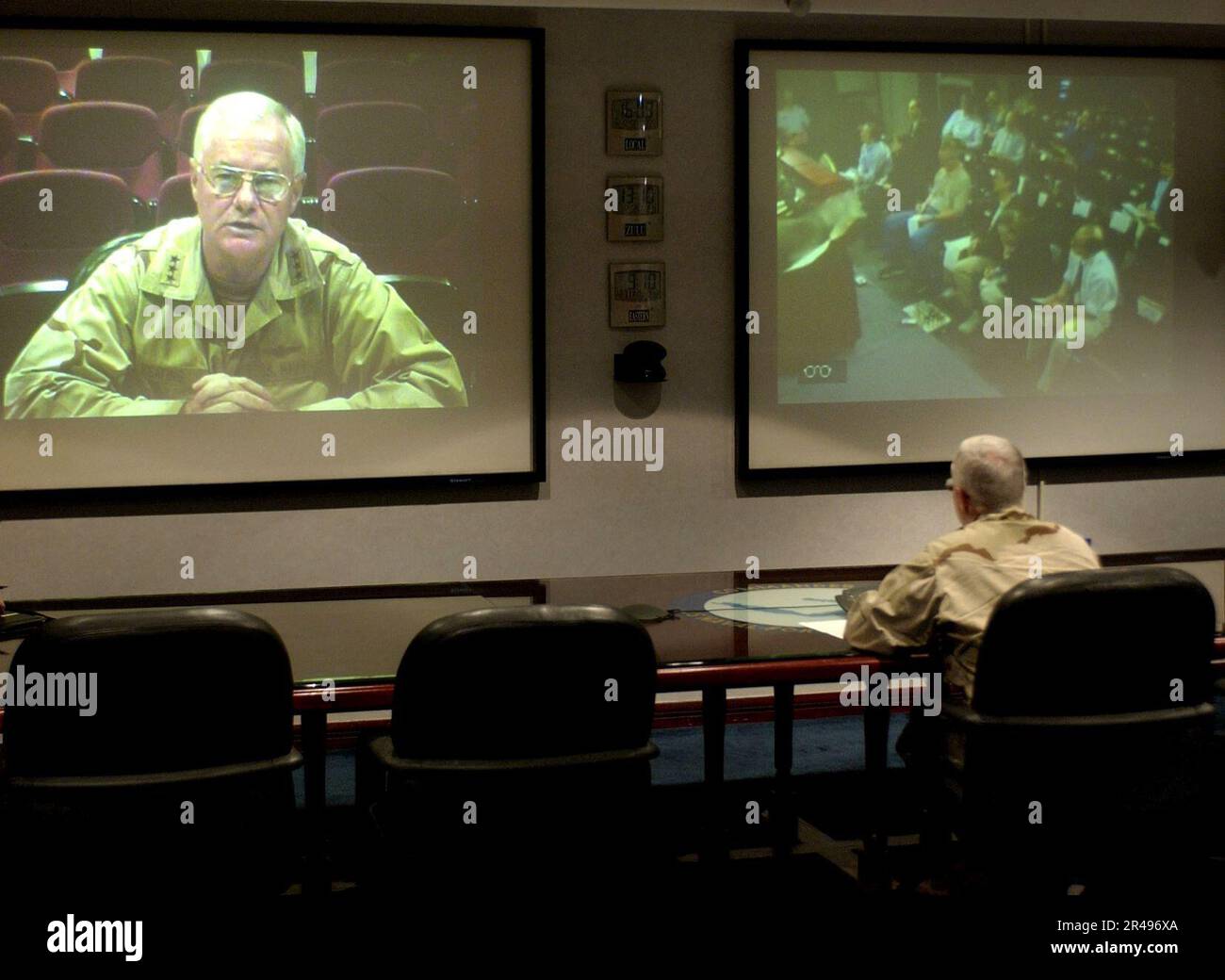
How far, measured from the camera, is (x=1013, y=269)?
5.52 meters

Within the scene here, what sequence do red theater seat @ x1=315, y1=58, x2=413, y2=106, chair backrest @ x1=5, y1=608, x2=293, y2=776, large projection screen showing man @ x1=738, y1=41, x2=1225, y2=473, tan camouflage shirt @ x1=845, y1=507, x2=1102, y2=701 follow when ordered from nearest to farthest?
chair backrest @ x1=5, y1=608, x2=293, y2=776, tan camouflage shirt @ x1=845, y1=507, x2=1102, y2=701, red theater seat @ x1=315, y1=58, x2=413, y2=106, large projection screen showing man @ x1=738, y1=41, x2=1225, y2=473

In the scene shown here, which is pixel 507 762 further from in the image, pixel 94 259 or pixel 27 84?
pixel 27 84

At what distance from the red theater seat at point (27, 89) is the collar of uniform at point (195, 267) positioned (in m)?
0.54

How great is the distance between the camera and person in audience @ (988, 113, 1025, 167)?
5.48 m

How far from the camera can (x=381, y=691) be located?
9.68 feet

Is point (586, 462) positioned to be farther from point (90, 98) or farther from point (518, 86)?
point (90, 98)

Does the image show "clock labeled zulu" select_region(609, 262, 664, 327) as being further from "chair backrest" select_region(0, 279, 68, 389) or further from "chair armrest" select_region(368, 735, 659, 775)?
"chair armrest" select_region(368, 735, 659, 775)

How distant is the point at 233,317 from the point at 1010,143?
2933mm

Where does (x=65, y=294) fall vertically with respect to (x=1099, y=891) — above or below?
above

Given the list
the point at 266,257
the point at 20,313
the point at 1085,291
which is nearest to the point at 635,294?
the point at 266,257

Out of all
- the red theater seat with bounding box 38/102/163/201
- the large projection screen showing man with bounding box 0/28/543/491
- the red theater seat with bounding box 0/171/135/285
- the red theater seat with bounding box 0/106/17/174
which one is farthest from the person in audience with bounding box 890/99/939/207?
the red theater seat with bounding box 0/106/17/174

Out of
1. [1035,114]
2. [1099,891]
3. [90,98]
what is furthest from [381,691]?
[1035,114]

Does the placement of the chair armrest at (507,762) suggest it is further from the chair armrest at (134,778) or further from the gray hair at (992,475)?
the gray hair at (992,475)
